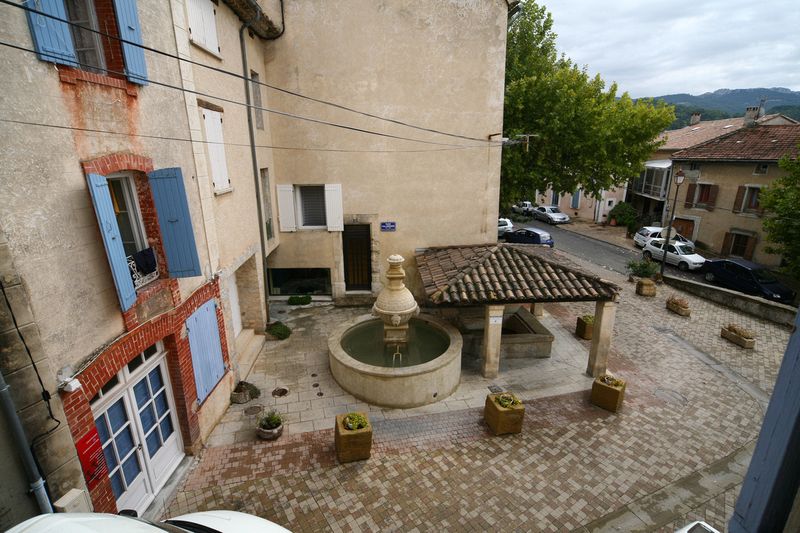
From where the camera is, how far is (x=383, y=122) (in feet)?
40.8

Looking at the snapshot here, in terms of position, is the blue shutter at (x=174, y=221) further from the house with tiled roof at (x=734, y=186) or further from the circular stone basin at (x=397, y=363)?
the house with tiled roof at (x=734, y=186)

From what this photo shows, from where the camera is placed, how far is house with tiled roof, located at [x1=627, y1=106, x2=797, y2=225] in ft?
92.2

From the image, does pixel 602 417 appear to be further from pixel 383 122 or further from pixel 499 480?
pixel 383 122

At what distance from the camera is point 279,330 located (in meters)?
11.7

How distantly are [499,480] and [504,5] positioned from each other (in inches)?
490

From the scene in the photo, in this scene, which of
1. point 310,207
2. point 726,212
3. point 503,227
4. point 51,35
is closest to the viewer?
point 51,35

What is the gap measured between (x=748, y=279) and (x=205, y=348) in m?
21.5

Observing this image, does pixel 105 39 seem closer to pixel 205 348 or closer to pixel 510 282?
pixel 205 348

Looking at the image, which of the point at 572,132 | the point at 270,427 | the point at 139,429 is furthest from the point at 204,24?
the point at 572,132

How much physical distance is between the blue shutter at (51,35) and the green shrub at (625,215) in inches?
Answer: 1278

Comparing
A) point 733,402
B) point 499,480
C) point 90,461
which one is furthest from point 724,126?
point 90,461

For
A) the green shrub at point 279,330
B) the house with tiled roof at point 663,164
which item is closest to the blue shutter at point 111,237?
the green shrub at point 279,330

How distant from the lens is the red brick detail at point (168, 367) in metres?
4.55

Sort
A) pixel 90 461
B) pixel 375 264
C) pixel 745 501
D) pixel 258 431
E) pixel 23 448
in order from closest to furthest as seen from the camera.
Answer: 1. pixel 745 501
2. pixel 23 448
3. pixel 90 461
4. pixel 258 431
5. pixel 375 264
